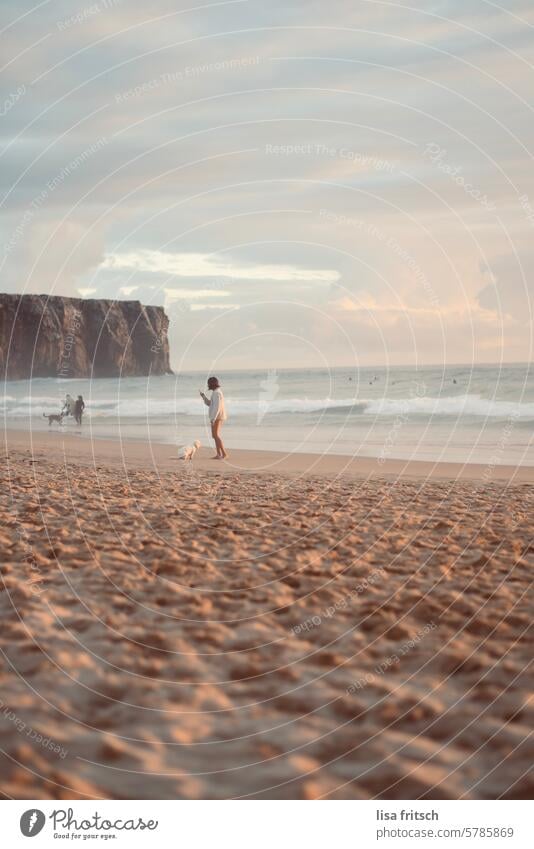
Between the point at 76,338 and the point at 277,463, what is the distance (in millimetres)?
75761

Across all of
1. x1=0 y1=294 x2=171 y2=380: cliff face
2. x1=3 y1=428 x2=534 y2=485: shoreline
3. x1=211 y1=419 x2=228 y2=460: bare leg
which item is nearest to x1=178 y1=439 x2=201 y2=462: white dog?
x1=3 y1=428 x2=534 y2=485: shoreline

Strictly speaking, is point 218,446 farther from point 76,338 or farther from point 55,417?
point 76,338

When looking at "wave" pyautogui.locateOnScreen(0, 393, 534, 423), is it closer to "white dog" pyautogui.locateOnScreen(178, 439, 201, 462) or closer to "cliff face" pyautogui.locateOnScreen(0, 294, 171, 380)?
"white dog" pyautogui.locateOnScreen(178, 439, 201, 462)

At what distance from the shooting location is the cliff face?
88500mm

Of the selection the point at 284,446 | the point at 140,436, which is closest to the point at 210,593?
the point at 284,446

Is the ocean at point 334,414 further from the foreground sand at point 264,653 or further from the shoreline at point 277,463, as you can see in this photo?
the foreground sand at point 264,653

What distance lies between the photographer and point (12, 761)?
5.35 meters

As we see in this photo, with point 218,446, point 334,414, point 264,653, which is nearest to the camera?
point 264,653

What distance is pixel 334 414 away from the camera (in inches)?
1479

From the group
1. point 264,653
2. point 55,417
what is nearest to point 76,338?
point 55,417

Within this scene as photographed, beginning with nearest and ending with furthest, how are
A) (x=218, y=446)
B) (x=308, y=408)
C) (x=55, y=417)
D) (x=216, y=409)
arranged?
(x=218, y=446) → (x=216, y=409) → (x=55, y=417) → (x=308, y=408)

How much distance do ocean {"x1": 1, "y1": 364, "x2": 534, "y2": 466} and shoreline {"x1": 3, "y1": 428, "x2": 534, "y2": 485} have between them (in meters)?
1.24

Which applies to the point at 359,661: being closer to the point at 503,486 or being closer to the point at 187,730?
the point at 187,730

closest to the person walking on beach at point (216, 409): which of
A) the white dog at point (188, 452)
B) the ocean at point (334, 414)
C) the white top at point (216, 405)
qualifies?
the white top at point (216, 405)
